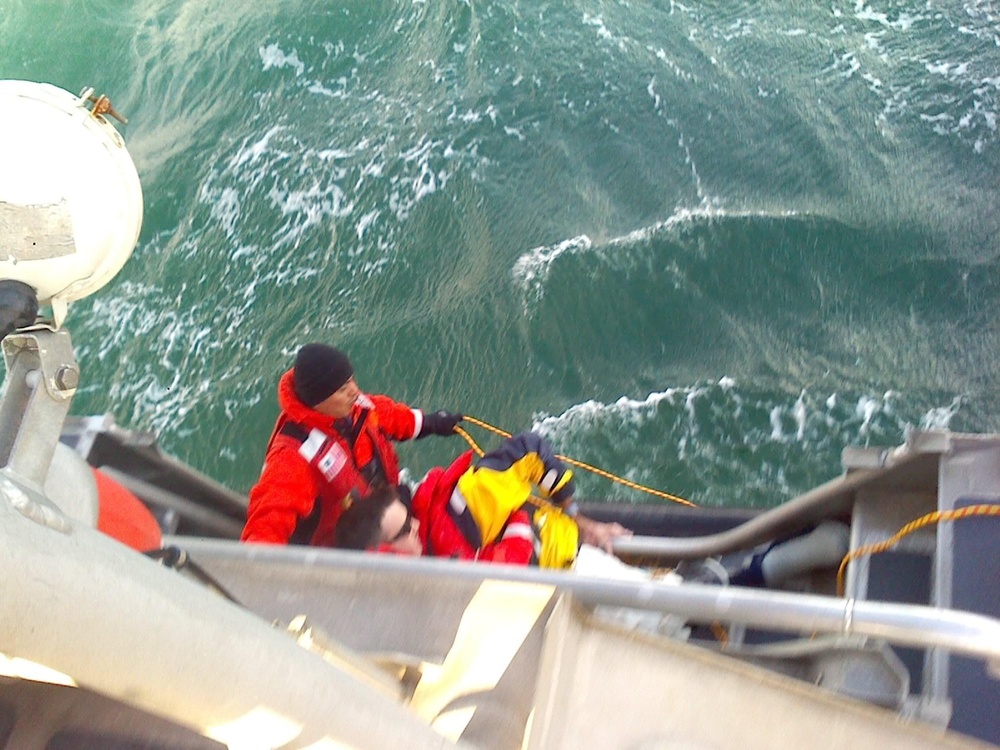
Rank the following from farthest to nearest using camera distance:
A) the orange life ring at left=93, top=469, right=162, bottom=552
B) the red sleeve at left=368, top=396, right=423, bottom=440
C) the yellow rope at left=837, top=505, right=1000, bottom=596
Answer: the red sleeve at left=368, top=396, right=423, bottom=440
the yellow rope at left=837, top=505, right=1000, bottom=596
the orange life ring at left=93, top=469, right=162, bottom=552

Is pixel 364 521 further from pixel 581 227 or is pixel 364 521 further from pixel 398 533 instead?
pixel 581 227

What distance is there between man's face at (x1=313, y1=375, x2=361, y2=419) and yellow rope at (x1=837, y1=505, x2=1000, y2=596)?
1704 millimetres

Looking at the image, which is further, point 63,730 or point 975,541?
point 975,541

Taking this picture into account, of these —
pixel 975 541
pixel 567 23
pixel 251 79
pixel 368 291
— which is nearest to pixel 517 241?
pixel 368 291

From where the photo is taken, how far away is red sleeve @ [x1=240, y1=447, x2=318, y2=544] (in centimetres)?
288

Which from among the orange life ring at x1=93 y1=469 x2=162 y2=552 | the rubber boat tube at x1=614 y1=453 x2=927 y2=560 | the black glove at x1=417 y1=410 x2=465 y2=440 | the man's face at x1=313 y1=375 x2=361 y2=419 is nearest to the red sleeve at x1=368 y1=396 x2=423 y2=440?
the black glove at x1=417 y1=410 x2=465 y2=440

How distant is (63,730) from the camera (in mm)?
1287

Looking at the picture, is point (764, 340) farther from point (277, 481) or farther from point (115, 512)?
point (115, 512)

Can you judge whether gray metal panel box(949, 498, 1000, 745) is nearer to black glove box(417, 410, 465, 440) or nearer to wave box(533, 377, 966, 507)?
black glove box(417, 410, 465, 440)

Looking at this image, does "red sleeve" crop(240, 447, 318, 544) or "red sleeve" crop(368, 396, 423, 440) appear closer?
"red sleeve" crop(240, 447, 318, 544)

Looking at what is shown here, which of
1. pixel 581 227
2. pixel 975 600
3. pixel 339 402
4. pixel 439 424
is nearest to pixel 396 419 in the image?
pixel 439 424

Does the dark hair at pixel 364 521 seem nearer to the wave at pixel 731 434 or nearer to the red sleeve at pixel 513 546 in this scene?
the red sleeve at pixel 513 546

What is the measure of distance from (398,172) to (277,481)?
4.02 m

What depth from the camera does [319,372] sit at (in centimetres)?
306
